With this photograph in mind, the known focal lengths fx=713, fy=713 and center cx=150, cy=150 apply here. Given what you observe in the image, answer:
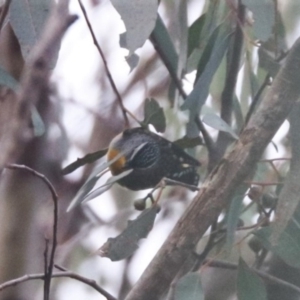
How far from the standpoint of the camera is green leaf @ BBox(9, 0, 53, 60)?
0.81 m

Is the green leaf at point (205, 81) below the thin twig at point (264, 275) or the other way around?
the other way around

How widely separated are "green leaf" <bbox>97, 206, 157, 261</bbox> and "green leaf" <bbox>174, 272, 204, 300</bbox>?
0.27 ft

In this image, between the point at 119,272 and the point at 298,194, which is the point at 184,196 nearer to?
the point at 119,272

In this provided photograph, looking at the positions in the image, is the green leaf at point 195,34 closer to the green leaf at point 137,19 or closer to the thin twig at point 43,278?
the green leaf at point 137,19

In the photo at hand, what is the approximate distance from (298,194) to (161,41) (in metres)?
0.33

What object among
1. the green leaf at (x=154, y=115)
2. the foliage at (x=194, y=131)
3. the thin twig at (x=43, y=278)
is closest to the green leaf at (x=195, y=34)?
the foliage at (x=194, y=131)

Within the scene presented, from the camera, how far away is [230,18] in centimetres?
98

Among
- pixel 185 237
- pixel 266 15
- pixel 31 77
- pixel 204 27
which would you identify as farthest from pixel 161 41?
pixel 31 77

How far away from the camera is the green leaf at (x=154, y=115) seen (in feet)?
3.18

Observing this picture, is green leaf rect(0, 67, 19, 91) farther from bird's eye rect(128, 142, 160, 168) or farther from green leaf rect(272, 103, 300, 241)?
green leaf rect(272, 103, 300, 241)

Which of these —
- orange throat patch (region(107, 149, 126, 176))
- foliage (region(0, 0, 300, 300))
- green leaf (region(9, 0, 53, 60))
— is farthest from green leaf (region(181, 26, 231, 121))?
green leaf (region(9, 0, 53, 60))

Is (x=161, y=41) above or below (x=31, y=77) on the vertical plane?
below

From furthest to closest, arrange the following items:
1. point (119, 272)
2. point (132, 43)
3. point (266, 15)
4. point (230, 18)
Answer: point (119, 272) < point (230, 18) < point (266, 15) < point (132, 43)

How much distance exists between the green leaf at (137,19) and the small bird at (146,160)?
0.21 m
